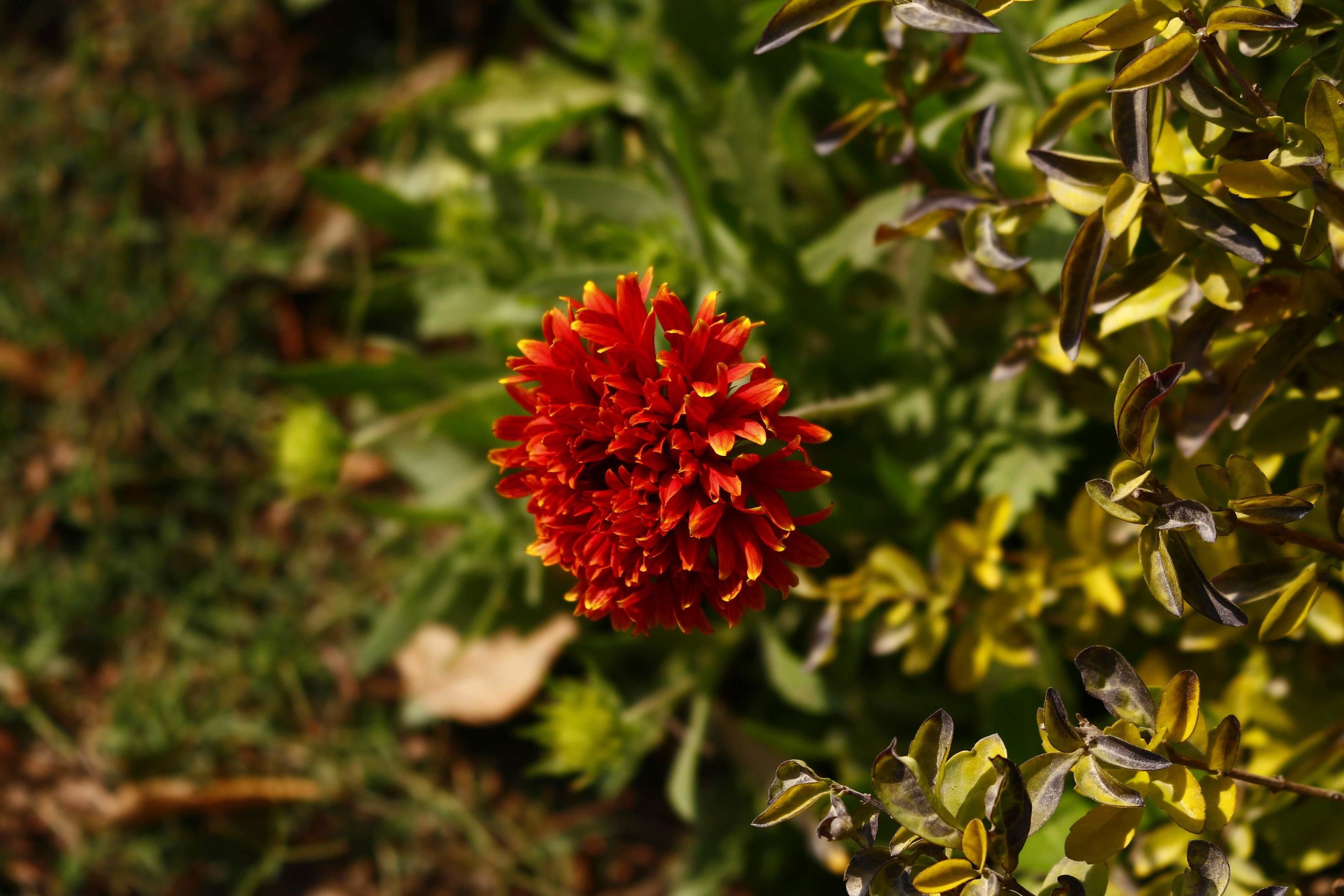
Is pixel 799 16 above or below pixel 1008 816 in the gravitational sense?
above

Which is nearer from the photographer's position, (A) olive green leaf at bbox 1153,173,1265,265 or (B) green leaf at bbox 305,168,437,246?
(A) olive green leaf at bbox 1153,173,1265,265

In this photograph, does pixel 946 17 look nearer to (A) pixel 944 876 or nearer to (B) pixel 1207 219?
(B) pixel 1207 219

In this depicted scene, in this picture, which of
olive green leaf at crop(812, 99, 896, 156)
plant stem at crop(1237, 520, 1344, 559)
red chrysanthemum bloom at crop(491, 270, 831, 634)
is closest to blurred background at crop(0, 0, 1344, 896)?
olive green leaf at crop(812, 99, 896, 156)

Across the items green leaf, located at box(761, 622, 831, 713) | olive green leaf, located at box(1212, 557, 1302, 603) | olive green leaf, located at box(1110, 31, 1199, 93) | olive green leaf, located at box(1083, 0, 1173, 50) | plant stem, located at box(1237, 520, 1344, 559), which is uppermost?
olive green leaf, located at box(1083, 0, 1173, 50)

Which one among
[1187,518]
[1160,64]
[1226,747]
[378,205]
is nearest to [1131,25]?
[1160,64]

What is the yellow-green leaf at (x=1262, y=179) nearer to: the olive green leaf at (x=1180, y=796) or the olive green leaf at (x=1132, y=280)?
the olive green leaf at (x=1132, y=280)

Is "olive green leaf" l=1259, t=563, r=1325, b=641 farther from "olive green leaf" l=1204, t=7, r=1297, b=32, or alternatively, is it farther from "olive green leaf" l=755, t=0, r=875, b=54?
"olive green leaf" l=755, t=0, r=875, b=54
